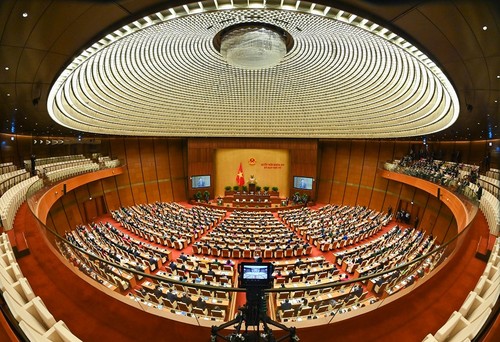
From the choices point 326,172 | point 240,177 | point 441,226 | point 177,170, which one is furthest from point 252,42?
point 326,172

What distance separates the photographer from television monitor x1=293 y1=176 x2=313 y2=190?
27734 mm

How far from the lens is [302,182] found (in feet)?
92.0

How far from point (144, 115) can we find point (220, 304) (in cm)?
1625

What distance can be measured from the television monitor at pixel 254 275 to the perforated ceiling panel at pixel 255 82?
6267mm

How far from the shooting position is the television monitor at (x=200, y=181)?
28.0 metres

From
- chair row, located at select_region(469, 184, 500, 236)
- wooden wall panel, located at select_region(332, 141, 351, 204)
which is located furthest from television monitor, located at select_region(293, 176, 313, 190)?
chair row, located at select_region(469, 184, 500, 236)

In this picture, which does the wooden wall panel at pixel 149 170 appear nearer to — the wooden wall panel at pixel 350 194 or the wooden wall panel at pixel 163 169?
the wooden wall panel at pixel 163 169

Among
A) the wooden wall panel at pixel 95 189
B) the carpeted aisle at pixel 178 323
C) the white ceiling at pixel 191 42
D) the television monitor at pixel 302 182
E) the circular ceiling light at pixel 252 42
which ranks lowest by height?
the television monitor at pixel 302 182

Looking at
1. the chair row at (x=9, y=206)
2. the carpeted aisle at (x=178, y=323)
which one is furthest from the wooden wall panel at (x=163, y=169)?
the carpeted aisle at (x=178, y=323)

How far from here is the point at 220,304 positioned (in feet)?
24.9

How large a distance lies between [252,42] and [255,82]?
5352 mm

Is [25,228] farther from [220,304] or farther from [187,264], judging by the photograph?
[187,264]

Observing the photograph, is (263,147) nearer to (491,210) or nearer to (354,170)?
(354,170)

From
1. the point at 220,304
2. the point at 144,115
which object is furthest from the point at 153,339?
the point at 144,115
